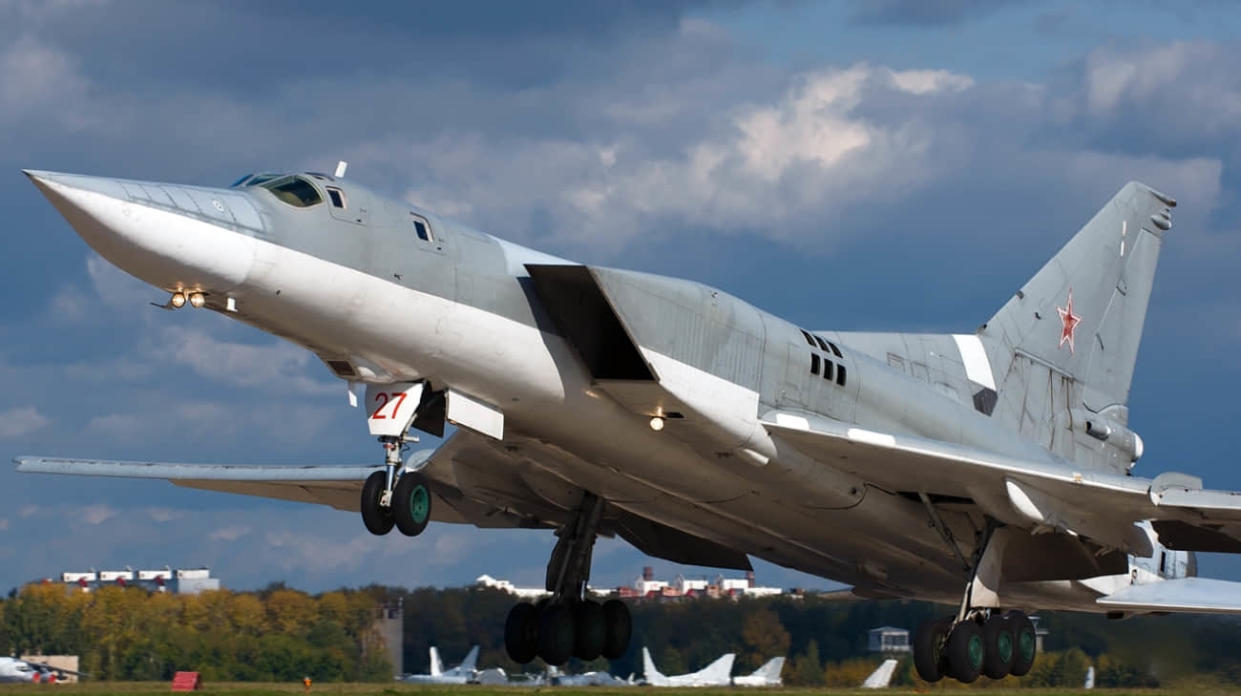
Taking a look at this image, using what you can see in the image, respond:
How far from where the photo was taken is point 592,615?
61.6 ft

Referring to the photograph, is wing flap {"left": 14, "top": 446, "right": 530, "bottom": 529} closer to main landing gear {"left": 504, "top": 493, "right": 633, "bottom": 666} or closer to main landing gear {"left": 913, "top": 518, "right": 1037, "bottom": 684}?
main landing gear {"left": 504, "top": 493, "right": 633, "bottom": 666}

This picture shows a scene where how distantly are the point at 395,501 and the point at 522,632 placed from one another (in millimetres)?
5264

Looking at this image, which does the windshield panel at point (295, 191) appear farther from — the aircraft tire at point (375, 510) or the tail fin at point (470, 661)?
the tail fin at point (470, 661)

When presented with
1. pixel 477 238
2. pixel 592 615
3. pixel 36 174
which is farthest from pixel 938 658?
pixel 36 174

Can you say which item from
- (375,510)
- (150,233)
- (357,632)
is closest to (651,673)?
(357,632)

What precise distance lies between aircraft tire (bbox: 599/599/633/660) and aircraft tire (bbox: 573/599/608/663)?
37 mm

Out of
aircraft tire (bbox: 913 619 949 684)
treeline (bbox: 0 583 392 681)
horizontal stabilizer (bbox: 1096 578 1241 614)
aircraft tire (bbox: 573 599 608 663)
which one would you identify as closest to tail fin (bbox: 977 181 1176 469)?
horizontal stabilizer (bbox: 1096 578 1241 614)

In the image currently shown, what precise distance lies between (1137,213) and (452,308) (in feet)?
38.7

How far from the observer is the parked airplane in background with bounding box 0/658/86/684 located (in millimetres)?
23255

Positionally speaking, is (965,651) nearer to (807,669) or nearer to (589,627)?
(589,627)

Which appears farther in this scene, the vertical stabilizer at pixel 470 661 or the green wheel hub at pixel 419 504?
the vertical stabilizer at pixel 470 661

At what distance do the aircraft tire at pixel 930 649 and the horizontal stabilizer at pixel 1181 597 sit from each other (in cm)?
294

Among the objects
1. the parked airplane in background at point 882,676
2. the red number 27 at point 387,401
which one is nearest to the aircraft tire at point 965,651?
→ the parked airplane in background at point 882,676

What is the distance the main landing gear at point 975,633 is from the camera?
17594mm
